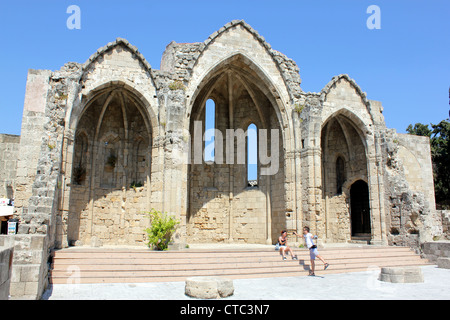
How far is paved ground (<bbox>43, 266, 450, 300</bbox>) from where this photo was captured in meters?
6.85

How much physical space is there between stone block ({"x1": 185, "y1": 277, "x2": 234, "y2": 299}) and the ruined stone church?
5.38 metres

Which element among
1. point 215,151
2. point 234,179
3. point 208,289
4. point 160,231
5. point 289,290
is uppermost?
point 215,151

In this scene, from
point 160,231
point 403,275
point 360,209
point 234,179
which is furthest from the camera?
point 360,209

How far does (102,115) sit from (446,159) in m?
22.5

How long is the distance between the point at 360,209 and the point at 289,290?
12181 millimetres

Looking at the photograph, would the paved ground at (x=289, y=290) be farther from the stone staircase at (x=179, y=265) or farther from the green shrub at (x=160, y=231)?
the green shrub at (x=160, y=231)

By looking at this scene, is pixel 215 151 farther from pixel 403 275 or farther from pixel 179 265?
pixel 403 275

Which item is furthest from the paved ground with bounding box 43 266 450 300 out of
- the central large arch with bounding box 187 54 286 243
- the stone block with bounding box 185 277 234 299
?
the central large arch with bounding box 187 54 286 243

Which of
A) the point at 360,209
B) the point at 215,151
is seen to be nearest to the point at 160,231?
the point at 215,151

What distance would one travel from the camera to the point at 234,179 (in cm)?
1736

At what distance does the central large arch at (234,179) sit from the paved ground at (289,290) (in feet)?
23.5

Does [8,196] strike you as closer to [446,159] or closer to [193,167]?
[193,167]

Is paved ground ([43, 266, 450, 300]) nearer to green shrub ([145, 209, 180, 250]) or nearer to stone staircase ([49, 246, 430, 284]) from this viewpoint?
stone staircase ([49, 246, 430, 284])

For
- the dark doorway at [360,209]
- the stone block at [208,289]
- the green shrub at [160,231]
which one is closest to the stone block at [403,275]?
the stone block at [208,289]
